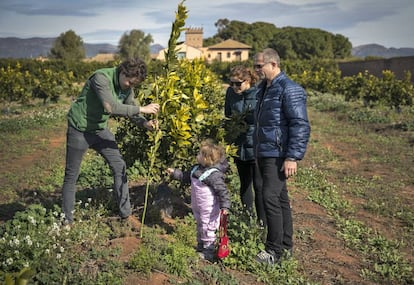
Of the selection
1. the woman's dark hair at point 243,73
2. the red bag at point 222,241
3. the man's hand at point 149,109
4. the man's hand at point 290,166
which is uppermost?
the woman's dark hair at point 243,73

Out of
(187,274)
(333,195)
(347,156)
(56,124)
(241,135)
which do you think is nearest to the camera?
(187,274)

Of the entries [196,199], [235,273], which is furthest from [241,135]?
[235,273]

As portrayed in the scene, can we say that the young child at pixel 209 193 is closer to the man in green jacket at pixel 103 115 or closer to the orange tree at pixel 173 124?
the orange tree at pixel 173 124

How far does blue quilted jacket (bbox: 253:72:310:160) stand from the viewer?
11.1ft

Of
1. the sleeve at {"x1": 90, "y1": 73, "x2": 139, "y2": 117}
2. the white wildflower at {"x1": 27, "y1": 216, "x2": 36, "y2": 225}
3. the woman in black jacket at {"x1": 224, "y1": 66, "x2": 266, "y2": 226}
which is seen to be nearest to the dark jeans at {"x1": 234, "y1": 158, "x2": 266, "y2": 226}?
the woman in black jacket at {"x1": 224, "y1": 66, "x2": 266, "y2": 226}

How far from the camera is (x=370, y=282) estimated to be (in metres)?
3.64

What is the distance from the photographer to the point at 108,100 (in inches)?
142

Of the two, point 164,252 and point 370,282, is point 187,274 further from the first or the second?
point 370,282

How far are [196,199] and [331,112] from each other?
13.3m

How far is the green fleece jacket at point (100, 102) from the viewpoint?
142 inches

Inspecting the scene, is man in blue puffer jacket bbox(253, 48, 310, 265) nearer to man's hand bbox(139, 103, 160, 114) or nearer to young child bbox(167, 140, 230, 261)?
young child bbox(167, 140, 230, 261)

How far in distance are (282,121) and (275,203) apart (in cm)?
72

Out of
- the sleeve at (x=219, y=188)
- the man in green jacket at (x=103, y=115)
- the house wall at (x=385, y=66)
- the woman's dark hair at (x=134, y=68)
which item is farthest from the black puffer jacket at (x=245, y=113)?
the house wall at (x=385, y=66)

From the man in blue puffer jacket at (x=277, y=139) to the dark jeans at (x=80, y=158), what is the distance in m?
1.44
